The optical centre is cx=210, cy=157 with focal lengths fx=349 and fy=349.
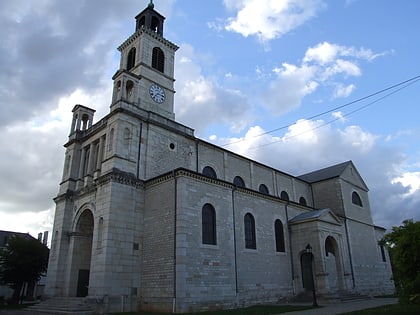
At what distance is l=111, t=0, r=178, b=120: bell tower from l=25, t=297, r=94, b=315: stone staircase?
42.1 ft

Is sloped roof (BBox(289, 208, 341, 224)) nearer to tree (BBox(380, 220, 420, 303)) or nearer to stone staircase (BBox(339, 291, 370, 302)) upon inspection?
stone staircase (BBox(339, 291, 370, 302))

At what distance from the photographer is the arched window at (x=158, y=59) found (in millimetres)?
29609

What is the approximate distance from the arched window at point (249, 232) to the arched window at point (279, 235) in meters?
2.91

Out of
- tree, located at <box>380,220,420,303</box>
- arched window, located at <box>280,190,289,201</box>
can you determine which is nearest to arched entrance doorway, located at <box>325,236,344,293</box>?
arched window, located at <box>280,190,289,201</box>

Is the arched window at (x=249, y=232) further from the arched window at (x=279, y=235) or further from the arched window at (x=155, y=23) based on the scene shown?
the arched window at (x=155, y=23)

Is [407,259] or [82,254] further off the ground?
[82,254]

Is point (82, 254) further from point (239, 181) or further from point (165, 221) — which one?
point (239, 181)

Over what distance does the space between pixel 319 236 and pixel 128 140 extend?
15555mm

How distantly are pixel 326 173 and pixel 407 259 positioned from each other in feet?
90.7

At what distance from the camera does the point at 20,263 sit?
103 ft

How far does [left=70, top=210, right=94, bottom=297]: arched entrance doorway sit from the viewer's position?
2369 cm

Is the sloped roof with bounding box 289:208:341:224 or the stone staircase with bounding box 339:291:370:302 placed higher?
the sloped roof with bounding box 289:208:341:224

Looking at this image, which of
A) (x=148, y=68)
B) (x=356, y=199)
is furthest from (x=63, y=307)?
(x=356, y=199)

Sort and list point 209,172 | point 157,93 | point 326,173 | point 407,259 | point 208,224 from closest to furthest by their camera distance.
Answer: point 407,259
point 208,224
point 209,172
point 157,93
point 326,173
